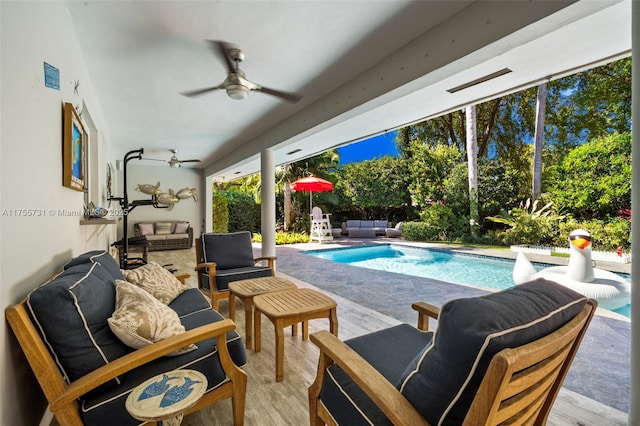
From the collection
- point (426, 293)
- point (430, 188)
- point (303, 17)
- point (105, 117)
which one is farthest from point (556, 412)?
point (430, 188)

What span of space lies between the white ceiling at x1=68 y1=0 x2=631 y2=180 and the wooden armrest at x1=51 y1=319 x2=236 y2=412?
6.86 feet

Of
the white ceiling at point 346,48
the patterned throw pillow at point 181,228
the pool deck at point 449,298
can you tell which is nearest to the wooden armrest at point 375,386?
the pool deck at point 449,298

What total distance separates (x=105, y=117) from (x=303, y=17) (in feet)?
12.7

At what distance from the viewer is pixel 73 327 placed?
119 cm

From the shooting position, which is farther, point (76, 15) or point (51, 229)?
point (76, 15)

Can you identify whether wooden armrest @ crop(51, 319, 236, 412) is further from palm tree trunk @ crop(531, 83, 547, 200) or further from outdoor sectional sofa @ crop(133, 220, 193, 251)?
palm tree trunk @ crop(531, 83, 547, 200)

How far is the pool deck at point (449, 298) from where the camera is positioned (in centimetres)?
189

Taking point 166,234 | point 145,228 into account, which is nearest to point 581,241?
point 166,234

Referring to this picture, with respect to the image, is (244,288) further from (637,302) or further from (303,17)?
(637,302)

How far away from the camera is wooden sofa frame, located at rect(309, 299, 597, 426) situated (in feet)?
2.33

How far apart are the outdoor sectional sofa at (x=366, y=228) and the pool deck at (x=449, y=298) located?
480cm

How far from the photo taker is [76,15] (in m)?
2.12

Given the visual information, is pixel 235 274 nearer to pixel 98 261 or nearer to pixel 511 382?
pixel 98 261

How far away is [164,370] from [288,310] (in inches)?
33.2
